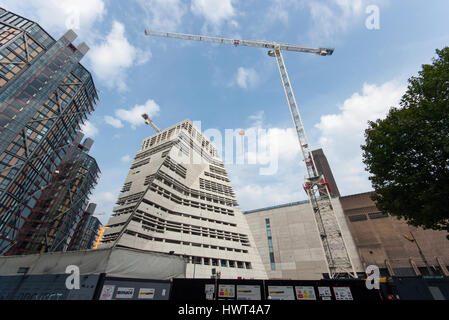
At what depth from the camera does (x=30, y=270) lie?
21.8 meters

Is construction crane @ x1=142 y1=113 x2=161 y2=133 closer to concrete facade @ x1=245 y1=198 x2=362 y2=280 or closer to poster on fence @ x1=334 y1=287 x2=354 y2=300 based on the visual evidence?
concrete facade @ x1=245 y1=198 x2=362 y2=280

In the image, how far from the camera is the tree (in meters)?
15.3

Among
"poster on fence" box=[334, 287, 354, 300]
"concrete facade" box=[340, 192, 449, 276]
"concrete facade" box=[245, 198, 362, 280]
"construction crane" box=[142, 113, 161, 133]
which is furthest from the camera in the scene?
"construction crane" box=[142, 113, 161, 133]

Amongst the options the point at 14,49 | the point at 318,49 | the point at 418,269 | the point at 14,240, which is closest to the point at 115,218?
the point at 14,240

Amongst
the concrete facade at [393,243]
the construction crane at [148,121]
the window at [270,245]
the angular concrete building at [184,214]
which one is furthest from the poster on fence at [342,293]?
the construction crane at [148,121]

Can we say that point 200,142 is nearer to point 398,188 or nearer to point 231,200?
point 231,200

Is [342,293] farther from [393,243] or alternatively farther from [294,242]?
[393,243]

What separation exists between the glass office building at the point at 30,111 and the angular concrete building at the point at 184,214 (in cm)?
2686

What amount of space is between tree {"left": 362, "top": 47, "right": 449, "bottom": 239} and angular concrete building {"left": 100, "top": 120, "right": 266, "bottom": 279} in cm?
2456

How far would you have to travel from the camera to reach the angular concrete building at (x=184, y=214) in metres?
35.6

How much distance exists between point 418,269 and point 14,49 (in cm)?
11051

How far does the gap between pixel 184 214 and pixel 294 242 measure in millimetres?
31217

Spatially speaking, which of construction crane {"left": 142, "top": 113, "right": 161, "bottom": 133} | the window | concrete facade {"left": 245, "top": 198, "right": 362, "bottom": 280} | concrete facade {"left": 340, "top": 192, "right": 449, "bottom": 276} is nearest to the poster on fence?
concrete facade {"left": 340, "top": 192, "right": 449, "bottom": 276}

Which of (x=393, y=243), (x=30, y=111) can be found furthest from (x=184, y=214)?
(x=393, y=243)
